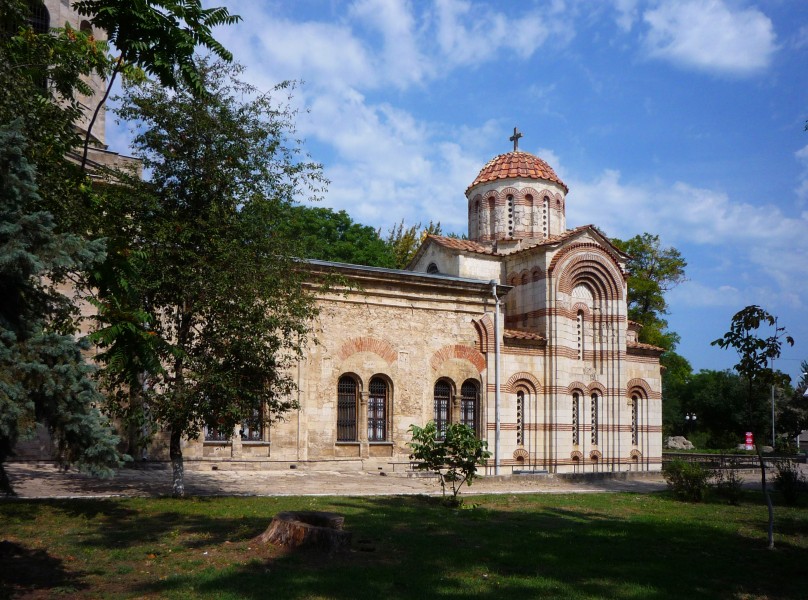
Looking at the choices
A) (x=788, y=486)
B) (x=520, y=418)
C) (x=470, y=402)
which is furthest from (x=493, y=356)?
(x=788, y=486)

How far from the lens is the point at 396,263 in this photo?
126 feet

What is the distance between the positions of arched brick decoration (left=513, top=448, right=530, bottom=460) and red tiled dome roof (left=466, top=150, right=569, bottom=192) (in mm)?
10112

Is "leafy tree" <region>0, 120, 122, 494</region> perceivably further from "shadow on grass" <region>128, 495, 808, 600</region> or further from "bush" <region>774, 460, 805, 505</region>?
"bush" <region>774, 460, 805, 505</region>

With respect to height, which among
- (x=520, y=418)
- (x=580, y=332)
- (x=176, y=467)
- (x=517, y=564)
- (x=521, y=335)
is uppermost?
(x=580, y=332)

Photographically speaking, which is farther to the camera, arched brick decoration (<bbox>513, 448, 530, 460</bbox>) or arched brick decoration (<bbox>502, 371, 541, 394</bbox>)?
arched brick decoration (<bbox>502, 371, 541, 394</bbox>)

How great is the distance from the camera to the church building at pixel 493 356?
20000 mm

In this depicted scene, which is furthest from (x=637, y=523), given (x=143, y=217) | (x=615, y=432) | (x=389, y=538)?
(x=615, y=432)

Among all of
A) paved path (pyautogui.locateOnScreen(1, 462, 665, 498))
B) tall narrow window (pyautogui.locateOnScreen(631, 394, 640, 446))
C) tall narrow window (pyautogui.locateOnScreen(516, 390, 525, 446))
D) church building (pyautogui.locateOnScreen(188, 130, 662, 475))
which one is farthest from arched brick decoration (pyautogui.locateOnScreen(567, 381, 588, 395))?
paved path (pyautogui.locateOnScreen(1, 462, 665, 498))

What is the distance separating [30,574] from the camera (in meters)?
7.65

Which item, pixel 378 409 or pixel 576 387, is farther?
pixel 576 387

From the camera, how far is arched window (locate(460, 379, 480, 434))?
2245cm

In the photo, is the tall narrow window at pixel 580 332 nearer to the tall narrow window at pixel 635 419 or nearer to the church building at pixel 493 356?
the church building at pixel 493 356

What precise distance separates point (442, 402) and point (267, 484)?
753cm

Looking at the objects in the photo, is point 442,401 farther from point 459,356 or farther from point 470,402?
point 459,356
